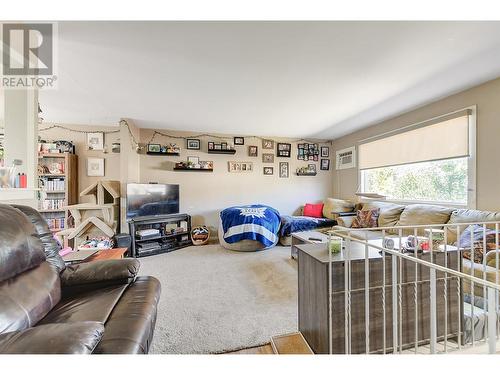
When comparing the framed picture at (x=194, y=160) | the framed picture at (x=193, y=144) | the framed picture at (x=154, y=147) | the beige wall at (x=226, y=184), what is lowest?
the beige wall at (x=226, y=184)

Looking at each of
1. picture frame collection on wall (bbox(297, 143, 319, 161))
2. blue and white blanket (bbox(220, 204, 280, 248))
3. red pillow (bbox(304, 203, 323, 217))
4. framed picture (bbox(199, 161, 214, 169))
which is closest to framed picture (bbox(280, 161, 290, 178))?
picture frame collection on wall (bbox(297, 143, 319, 161))

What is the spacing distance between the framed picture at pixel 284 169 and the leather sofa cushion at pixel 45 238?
13.7 ft

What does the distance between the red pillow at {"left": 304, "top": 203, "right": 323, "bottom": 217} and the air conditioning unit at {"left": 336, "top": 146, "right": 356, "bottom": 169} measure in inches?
40.5

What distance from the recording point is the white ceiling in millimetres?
1592

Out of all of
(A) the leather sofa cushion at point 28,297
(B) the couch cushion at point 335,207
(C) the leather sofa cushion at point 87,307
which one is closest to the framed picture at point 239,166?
(B) the couch cushion at point 335,207

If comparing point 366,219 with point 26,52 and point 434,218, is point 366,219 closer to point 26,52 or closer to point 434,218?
point 434,218

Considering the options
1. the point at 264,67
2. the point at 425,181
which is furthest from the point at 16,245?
the point at 425,181

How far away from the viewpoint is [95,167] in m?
4.14

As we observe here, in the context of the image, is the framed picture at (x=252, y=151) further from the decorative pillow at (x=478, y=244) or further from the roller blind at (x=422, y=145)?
the decorative pillow at (x=478, y=244)

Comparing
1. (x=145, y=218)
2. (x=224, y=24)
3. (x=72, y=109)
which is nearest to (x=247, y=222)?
(x=145, y=218)

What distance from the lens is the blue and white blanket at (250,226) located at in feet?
12.3

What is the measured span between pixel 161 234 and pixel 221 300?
212 cm

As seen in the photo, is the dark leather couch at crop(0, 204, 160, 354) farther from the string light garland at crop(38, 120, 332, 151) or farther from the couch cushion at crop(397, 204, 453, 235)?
the couch cushion at crop(397, 204, 453, 235)

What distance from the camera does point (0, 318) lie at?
1002 millimetres
